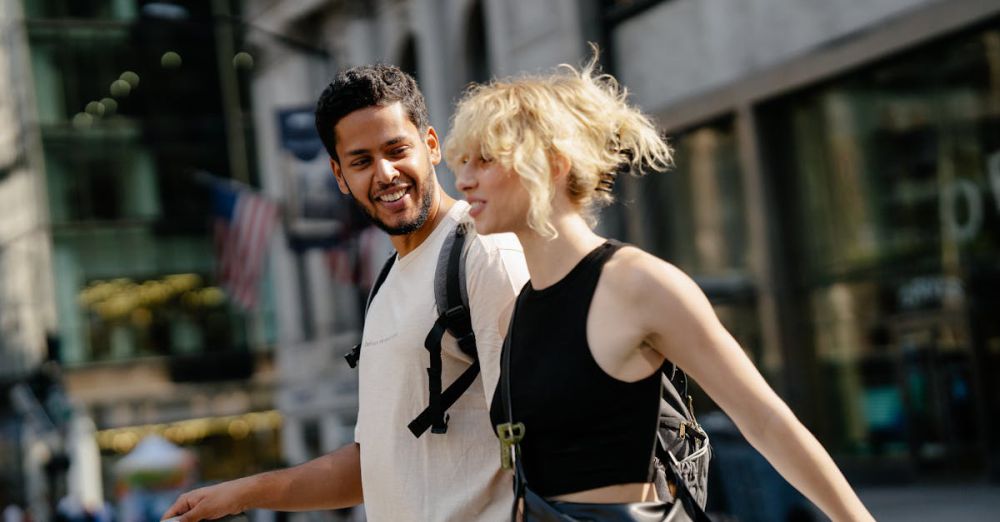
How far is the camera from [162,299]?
4719 centimetres

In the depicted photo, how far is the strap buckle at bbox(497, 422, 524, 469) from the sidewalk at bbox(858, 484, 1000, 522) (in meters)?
13.1

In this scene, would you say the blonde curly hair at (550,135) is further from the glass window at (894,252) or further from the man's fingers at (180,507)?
the glass window at (894,252)

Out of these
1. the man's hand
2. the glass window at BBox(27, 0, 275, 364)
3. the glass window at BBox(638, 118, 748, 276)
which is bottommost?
the man's hand

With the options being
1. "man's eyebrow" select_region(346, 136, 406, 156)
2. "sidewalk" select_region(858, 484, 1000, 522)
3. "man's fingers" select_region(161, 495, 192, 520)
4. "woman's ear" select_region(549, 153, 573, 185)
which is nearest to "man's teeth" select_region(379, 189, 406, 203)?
"man's eyebrow" select_region(346, 136, 406, 156)

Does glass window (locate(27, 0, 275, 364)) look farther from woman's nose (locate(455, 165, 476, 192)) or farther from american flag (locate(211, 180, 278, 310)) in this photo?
woman's nose (locate(455, 165, 476, 192))

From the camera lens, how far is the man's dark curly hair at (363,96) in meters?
3.59

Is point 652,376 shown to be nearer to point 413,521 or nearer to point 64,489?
point 413,521

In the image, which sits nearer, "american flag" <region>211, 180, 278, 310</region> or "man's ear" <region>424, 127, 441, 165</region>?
"man's ear" <region>424, 127, 441, 165</region>

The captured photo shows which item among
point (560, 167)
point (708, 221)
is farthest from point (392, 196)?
point (708, 221)

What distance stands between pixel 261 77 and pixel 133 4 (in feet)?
41.0

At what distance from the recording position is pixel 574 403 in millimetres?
2832

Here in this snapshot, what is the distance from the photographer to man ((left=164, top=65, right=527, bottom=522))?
134 inches

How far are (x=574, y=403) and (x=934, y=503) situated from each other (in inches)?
609

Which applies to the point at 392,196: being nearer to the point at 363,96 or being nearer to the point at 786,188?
the point at 363,96
